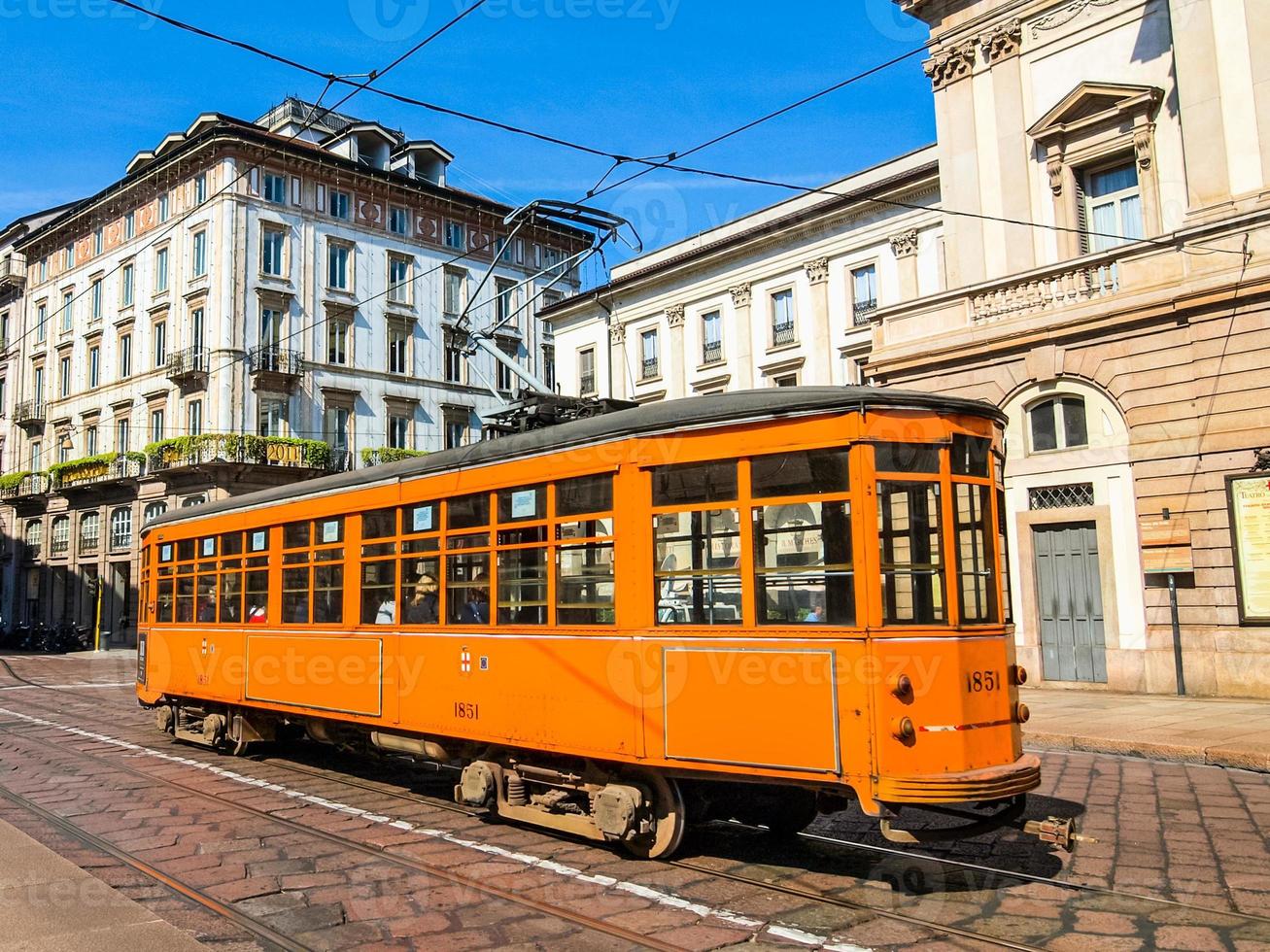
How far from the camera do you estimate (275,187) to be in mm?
37625

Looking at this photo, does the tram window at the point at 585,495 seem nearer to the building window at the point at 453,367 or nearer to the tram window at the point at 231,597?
the tram window at the point at 231,597

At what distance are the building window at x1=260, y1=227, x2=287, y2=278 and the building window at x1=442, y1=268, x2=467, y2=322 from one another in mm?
7030

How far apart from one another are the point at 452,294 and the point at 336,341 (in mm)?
5977

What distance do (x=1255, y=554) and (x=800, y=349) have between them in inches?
620

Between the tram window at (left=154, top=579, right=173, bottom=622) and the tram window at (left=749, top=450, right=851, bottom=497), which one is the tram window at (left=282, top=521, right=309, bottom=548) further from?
the tram window at (left=749, top=450, right=851, bottom=497)

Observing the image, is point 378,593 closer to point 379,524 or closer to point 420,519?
point 379,524

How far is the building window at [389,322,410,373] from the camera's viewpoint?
134 feet

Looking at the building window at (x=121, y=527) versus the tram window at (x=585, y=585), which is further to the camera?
the building window at (x=121, y=527)

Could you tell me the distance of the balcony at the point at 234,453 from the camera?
34.5 metres

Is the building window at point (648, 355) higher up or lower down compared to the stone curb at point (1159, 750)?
higher up

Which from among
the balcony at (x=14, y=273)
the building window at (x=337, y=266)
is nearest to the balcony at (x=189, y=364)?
the building window at (x=337, y=266)

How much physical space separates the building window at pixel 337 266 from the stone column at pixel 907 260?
849 inches

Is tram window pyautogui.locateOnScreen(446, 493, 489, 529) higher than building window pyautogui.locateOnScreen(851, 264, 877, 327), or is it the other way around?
building window pyautogui.locateOnScreen(851, 264, 877, 327)

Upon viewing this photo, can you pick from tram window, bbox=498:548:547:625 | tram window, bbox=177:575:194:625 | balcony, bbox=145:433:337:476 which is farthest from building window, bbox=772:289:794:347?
tram window, bbox=498:548:547:625
